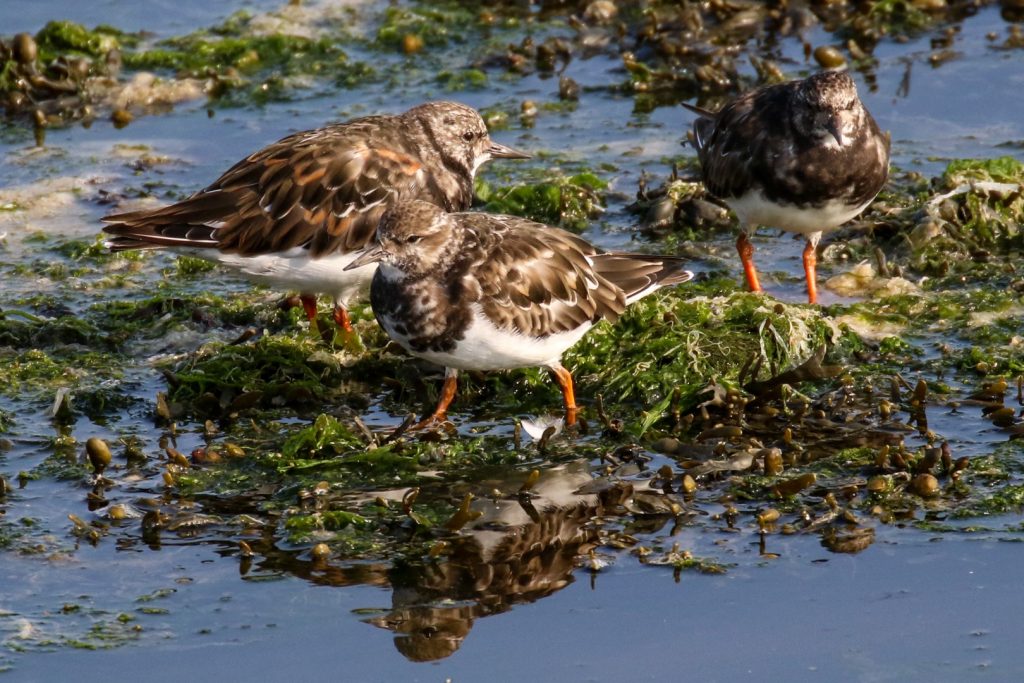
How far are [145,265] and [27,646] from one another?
3.38 m

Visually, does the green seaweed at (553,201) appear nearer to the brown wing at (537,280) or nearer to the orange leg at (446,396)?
the brown wing at (537,280)

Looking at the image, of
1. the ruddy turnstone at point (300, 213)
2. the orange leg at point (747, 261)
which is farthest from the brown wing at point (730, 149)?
the ruddy turnstone at point (300, 213)

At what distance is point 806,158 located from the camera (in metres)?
6.09

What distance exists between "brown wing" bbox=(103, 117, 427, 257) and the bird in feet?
2.02

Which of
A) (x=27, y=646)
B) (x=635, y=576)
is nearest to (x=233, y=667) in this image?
(x=27, y=646)

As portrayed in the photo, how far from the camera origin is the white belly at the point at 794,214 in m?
6.21

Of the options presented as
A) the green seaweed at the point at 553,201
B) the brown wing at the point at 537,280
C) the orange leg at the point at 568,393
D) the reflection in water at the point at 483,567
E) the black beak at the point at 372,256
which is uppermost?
the black beak at the point at 372,256

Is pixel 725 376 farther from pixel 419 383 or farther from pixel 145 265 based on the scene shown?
pixel 145 265

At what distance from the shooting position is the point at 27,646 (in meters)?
4.20

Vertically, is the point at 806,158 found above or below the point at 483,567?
above

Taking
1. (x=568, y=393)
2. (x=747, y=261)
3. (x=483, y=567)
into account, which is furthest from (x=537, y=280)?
(x=747, y=261)

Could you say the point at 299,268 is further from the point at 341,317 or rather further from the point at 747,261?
the point at 747,261

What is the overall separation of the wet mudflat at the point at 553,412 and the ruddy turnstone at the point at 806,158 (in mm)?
430

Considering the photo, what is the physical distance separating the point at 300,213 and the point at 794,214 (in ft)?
6.78
